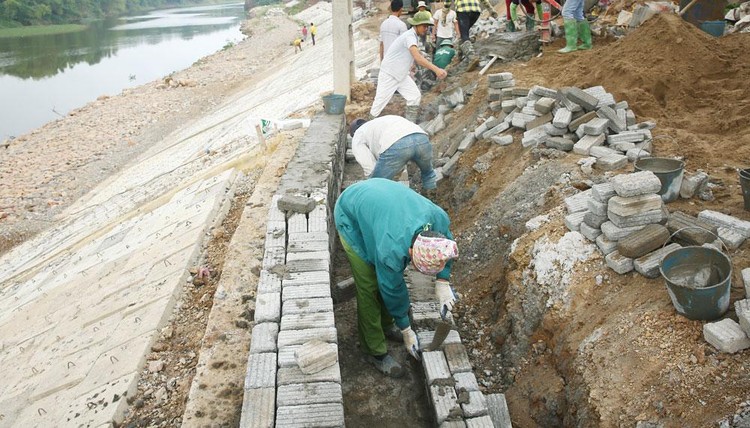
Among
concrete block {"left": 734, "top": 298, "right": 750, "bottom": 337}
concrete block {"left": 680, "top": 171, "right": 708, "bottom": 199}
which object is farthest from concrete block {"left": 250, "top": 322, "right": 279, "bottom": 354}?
concrete block {"left": 680, "top": 171, "right": 708, "bottom": 199}

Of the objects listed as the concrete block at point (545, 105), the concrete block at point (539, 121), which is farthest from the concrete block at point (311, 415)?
the concrete block at point (545, 105)

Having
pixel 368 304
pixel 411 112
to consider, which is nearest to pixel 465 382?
pixel 368 304

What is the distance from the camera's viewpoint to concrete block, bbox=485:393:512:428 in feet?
12.7

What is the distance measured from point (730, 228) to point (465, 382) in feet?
7.21

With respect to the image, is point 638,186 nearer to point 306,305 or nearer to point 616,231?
point 616,231

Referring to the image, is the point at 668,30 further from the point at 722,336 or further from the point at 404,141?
the point at 722,336

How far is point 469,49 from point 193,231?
6862 mm

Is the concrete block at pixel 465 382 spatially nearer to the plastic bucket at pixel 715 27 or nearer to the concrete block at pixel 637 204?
the concrete block at pixel 637 204

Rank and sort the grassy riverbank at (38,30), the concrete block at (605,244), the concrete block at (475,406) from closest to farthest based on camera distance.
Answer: the concrete block at (475,406) < the concrete block at (605,244) < the grassy riverbank at (38,30)

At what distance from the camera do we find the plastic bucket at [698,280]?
11.1 feet

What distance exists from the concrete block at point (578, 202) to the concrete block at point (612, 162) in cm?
63

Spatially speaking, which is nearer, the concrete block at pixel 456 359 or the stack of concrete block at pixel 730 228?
the stack of concrete block at pixel 730 228

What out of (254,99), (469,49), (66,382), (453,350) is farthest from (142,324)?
(254,99)

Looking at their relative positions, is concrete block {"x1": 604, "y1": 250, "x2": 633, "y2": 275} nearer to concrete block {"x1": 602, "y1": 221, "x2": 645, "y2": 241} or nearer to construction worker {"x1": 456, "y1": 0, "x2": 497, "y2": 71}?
concrete block {"x1": 602, "y1": 221, "x2": 645, "y2": 241}
